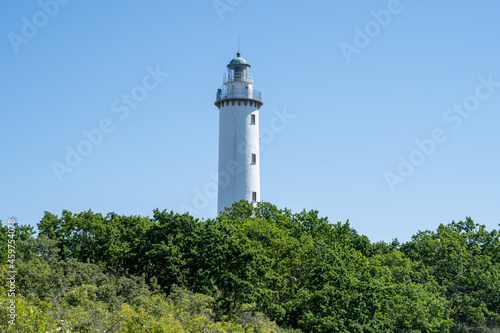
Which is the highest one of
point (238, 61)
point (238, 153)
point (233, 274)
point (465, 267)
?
point (238, 61)

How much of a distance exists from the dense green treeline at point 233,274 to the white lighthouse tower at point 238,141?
528cm

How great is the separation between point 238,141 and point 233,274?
68.3ft

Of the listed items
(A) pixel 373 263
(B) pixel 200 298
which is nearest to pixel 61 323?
(B) pixel 200 298

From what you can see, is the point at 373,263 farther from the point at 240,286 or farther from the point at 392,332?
the point at 240,286

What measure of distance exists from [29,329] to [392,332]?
27016 mm

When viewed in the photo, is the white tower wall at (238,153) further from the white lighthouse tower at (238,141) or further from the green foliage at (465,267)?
the green foliage at (465,267)

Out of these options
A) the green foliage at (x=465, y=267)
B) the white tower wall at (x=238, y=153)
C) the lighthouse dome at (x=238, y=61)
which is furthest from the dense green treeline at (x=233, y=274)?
the lighthouse dome at (x=238, y=61)

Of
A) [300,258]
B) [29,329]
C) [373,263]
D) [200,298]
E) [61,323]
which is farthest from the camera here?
[373,263]

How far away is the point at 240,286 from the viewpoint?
39562mm

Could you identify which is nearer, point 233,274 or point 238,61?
point 233,274

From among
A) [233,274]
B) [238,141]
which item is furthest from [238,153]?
[233,274]

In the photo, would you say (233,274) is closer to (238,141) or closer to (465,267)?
(238,141)

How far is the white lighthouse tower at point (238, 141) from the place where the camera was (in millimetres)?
58531

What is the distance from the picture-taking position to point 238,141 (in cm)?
5897
